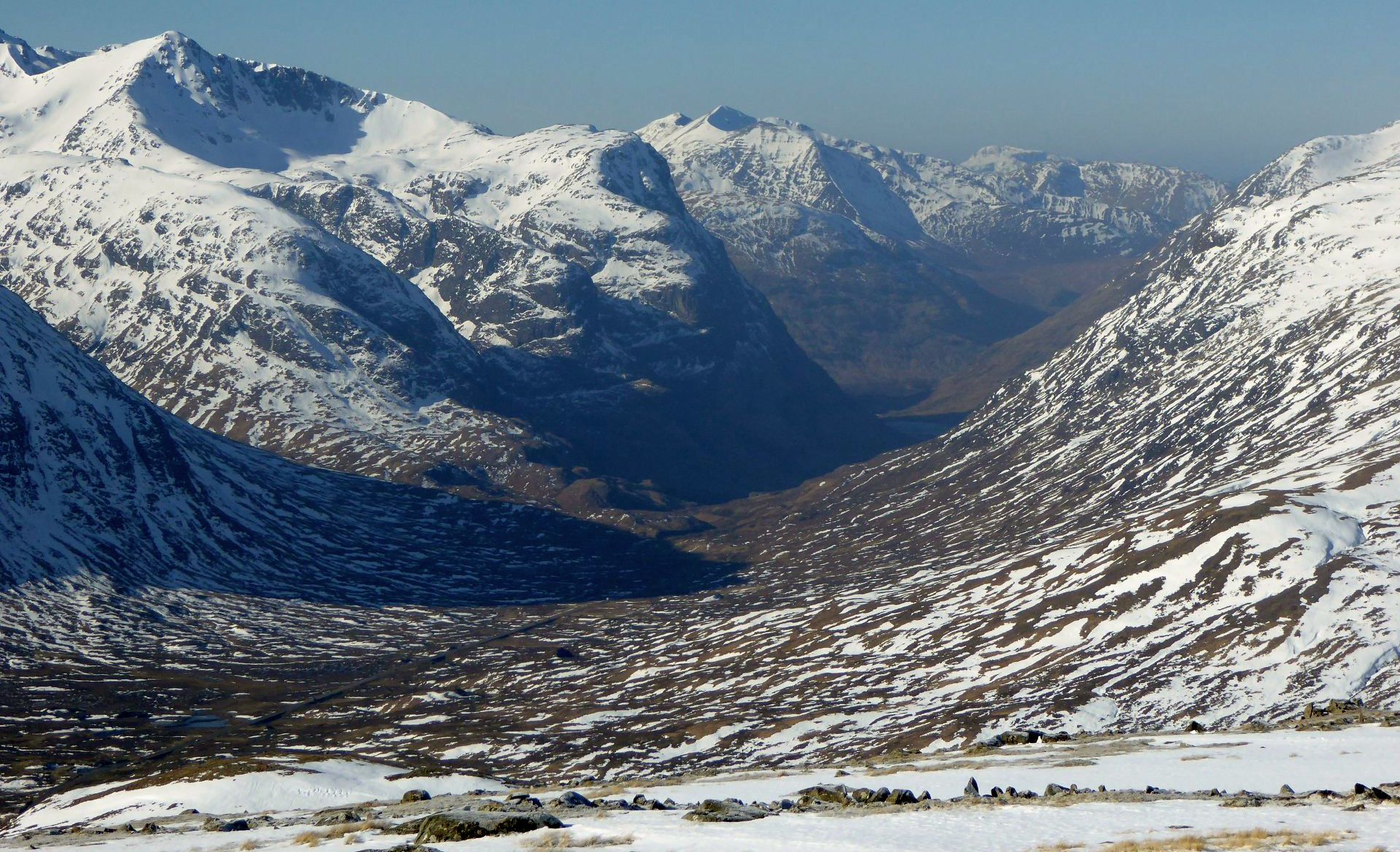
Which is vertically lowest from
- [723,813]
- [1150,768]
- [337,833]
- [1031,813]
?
[1150,768]

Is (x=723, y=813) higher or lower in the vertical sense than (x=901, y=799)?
higher

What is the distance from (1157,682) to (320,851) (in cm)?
15407

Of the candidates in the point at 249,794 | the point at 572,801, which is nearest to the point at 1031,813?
the point at 572,801

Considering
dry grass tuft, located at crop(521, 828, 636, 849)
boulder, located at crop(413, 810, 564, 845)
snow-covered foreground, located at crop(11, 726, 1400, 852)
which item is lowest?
snow-covered foreground, located at crop(11, 726, 1400, 852)

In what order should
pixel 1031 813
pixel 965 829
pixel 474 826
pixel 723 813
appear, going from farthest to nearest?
pixel 723 813
pixel 474 826
pixel 1031 813
pixel 965 829

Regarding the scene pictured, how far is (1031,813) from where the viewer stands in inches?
2477

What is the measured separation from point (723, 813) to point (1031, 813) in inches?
544

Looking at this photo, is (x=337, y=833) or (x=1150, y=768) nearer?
(x=337, y=833)

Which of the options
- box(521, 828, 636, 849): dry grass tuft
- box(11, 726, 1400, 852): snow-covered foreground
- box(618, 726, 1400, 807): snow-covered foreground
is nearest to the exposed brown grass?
box(11, 726, 1400, 852): snow-covered foreground

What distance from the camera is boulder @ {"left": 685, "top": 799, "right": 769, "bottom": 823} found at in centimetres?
6638

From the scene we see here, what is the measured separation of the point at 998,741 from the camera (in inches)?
4055

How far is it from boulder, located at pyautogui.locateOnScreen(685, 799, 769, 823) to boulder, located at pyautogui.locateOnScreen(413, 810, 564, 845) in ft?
20.6

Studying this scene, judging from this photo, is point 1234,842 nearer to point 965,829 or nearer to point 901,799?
point 965,829

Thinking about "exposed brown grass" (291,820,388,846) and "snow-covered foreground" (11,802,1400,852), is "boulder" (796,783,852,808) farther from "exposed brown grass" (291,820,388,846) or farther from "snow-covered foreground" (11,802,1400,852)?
"exposed brown grass" (291,820,388,846)
